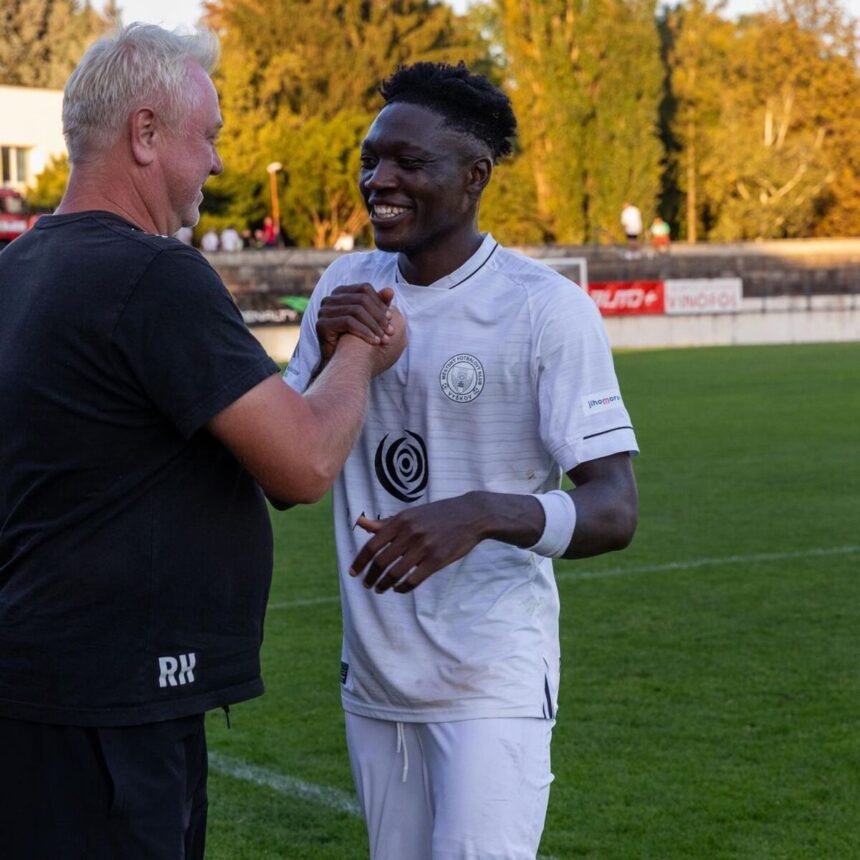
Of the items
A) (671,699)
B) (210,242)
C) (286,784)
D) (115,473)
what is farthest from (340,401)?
(210,242)

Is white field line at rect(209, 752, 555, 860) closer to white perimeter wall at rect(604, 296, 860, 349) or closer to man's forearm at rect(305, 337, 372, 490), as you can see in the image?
man's forearm at rect(305, 337, 372, 490)

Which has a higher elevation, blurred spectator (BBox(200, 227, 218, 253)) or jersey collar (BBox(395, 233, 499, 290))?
jersey collar (BBox(395, 233, 499, 290))

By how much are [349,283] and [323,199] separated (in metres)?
59.5

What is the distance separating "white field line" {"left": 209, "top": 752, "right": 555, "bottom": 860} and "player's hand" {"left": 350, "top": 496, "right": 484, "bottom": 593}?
2.85 m

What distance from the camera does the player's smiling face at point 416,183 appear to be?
11.3 ft

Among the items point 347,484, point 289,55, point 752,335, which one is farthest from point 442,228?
point 289,55

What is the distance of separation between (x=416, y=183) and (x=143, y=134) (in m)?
0.75

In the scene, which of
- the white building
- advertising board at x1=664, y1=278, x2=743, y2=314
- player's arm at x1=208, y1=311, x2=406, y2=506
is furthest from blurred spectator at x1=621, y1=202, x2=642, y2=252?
player's arm at x1=208, y1=311, x2=406, y2=506

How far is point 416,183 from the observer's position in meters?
3.45

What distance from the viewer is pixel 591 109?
59.4 metres

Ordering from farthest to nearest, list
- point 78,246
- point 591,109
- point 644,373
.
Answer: point 591,109
point 644,373
point 78,246

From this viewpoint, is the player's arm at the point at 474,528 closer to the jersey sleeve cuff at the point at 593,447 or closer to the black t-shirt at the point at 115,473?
the jersey sleeve cuff at the point at 593,447

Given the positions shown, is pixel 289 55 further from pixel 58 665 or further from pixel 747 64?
pixel 58 665

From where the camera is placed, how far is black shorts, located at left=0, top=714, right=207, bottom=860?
278 cm
